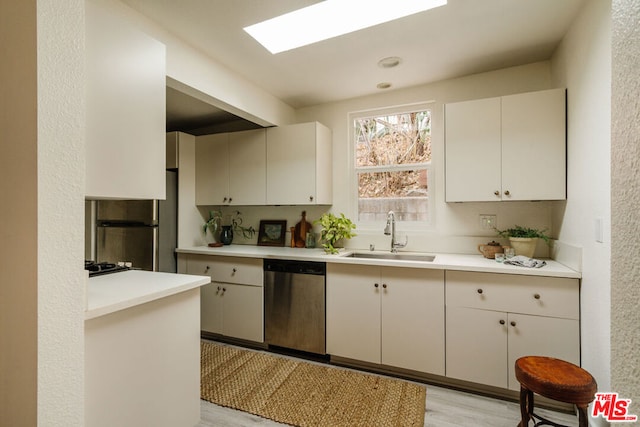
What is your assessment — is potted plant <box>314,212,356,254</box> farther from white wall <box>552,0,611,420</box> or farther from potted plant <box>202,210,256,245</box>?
white wall <box>552,0,611,420</box>

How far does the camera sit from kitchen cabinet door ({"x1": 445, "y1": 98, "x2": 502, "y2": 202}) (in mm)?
2277

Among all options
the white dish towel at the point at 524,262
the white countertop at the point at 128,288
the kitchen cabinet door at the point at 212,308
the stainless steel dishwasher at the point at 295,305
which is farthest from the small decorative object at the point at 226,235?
the white dish towel at the point at 524,262

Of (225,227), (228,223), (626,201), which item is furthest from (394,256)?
(626,201)

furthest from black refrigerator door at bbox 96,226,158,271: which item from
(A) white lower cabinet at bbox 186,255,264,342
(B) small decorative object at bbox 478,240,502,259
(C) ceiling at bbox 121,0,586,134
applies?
(B) small decorative object at bbox 478,240,502,259

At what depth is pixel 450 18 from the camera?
1833mm

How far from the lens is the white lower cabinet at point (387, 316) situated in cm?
218

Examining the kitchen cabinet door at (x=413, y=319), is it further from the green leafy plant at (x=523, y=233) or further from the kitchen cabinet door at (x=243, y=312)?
the kitchen cabinet door at (x=243, y=312)

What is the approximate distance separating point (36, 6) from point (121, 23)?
1.67 feet

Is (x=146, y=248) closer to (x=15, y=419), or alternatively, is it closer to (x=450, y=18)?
(x=15, y=419)

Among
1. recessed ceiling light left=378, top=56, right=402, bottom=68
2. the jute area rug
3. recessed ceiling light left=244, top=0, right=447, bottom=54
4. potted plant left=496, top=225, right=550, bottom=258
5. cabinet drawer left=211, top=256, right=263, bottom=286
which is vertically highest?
recessed ceiling light left=244, top=0, right=447, bottom=54

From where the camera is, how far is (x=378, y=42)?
208 centimetres

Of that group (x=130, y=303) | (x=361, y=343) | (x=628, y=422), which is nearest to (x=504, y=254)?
(x=361, y=343)

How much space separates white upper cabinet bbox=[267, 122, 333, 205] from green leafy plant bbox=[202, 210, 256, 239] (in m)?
0.65

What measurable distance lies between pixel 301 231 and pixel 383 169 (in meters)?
1.07
